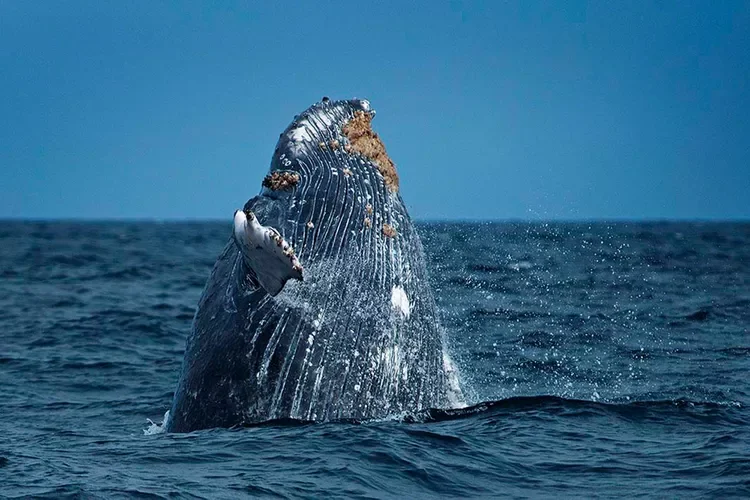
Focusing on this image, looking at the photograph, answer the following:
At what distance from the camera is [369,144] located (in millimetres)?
9297

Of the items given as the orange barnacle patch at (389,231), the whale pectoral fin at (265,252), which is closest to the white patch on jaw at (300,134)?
the orange barnacle patch at (389,231)

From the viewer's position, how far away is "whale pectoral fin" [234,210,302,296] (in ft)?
22.6

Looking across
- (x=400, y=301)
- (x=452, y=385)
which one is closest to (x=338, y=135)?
(x=400, y=301)

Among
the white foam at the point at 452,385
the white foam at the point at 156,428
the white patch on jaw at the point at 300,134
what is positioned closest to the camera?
the white foam at the point at 156,428

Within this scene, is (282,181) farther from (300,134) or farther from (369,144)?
(369,144)

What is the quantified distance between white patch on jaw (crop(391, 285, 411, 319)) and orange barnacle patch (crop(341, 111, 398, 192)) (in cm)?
112

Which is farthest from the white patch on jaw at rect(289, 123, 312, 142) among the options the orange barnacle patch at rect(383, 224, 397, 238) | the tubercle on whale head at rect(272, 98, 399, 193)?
the orange barnacle patch at rect(383, 224, 397, 238)

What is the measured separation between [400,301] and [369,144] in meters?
1.62

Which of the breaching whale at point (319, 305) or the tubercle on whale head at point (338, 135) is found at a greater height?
the tubercle on whale head at point (338, 135)

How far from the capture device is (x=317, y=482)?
6895mm

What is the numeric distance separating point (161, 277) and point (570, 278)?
411 inches

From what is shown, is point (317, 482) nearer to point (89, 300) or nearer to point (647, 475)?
point (647, 475)

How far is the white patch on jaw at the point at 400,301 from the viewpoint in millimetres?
8297

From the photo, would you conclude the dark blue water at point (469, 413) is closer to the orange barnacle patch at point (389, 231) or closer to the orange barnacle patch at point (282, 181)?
the orange barnacle patch at point (389, 231)
